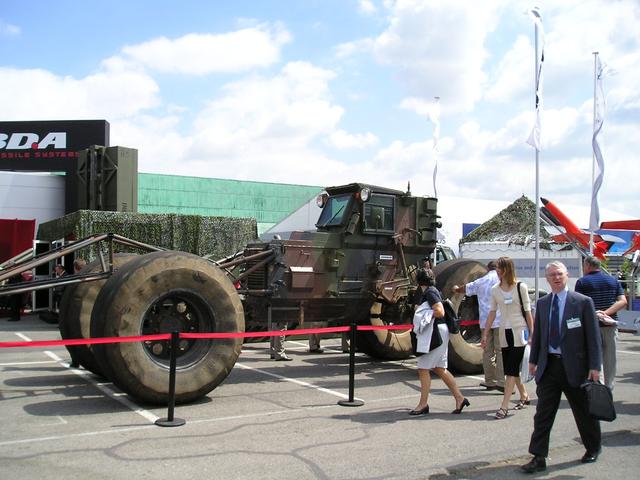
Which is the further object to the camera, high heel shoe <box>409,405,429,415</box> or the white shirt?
the white shirt

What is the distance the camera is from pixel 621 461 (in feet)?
17.6

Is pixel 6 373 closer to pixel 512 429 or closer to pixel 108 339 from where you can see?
pixel 108 339

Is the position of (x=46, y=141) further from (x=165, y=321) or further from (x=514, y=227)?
(x=165, y=321)

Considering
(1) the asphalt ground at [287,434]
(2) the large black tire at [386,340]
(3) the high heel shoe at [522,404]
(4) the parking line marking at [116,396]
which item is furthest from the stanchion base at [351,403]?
(2) the large black tire at [386,340]

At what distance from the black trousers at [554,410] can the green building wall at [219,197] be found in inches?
1239

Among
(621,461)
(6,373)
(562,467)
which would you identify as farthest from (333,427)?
(6,373)

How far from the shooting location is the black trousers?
5.11 metres

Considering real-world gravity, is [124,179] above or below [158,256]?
above

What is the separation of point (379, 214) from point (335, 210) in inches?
27.6

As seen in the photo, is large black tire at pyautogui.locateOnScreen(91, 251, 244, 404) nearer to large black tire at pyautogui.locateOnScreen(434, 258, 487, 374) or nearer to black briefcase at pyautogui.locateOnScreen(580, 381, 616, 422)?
large black tire at pyautogui.locateOnScreen(434, 258, 487, 374)

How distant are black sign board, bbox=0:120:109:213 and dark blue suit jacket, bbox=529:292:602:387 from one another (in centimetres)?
2436

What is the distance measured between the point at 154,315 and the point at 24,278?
13064 mm

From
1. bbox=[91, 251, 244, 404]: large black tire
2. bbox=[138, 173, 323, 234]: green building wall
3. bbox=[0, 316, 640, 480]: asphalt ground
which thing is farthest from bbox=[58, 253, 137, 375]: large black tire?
bbox=[138, 173, 323, 234]: green building wall

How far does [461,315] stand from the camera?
33.7ft
